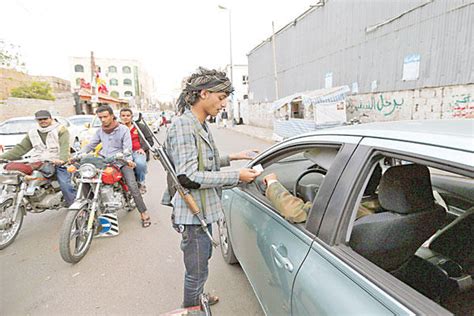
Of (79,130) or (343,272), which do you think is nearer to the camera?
(343,272)

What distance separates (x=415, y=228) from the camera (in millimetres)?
1357

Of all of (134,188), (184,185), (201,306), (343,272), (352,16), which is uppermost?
(352,16)

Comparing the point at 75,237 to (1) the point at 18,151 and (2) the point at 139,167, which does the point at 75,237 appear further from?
(1) the point at 18,151

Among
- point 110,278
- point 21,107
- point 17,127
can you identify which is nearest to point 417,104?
point 110,278

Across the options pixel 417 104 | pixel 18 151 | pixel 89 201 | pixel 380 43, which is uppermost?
pixel 380 43

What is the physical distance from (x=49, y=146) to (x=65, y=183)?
575mm

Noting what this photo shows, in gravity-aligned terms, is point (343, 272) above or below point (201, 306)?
above

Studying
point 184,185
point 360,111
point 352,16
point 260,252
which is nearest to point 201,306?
point 260,252

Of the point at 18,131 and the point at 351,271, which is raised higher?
the point at 18,131

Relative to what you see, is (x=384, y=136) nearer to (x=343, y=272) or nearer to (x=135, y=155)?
(x=343, y=272)

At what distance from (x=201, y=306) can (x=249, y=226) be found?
72cm

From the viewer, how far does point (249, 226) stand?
6.60 feet

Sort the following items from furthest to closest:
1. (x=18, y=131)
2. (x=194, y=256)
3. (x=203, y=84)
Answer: (x=18, y=131) < (x=194, y=256) < (x=203, y=84)

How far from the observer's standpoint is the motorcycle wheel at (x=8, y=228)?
10.9 feet
